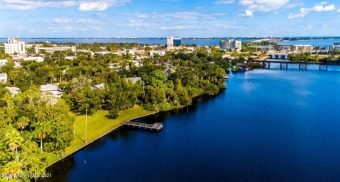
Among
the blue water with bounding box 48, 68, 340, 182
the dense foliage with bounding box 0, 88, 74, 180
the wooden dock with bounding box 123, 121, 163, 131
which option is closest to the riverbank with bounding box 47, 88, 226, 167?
the blue water with bounding box 48, 68, 340, 182

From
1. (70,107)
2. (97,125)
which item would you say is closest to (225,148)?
(97,125)

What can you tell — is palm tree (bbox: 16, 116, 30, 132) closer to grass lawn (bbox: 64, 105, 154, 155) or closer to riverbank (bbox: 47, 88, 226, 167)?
riverbank (bbox: 47, 88, 226, 167)

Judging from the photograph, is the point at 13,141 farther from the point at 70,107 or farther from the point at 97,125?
the point at 70,107

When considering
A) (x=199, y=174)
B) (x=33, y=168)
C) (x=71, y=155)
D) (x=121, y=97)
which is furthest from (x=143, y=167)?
(x=121, y=97)

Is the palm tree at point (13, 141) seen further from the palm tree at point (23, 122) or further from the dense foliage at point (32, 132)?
the palm tree at point (23, 122)

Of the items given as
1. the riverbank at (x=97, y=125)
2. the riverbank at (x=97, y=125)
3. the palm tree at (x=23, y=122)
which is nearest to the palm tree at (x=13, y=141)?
the palm tree at (x=23, y=122)

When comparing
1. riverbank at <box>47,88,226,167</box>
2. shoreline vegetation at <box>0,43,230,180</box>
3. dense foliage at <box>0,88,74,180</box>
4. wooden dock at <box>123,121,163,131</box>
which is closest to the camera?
dense foliage at <box>0,88,74,180</box>

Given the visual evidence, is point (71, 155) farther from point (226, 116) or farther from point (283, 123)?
point (283, 123)
